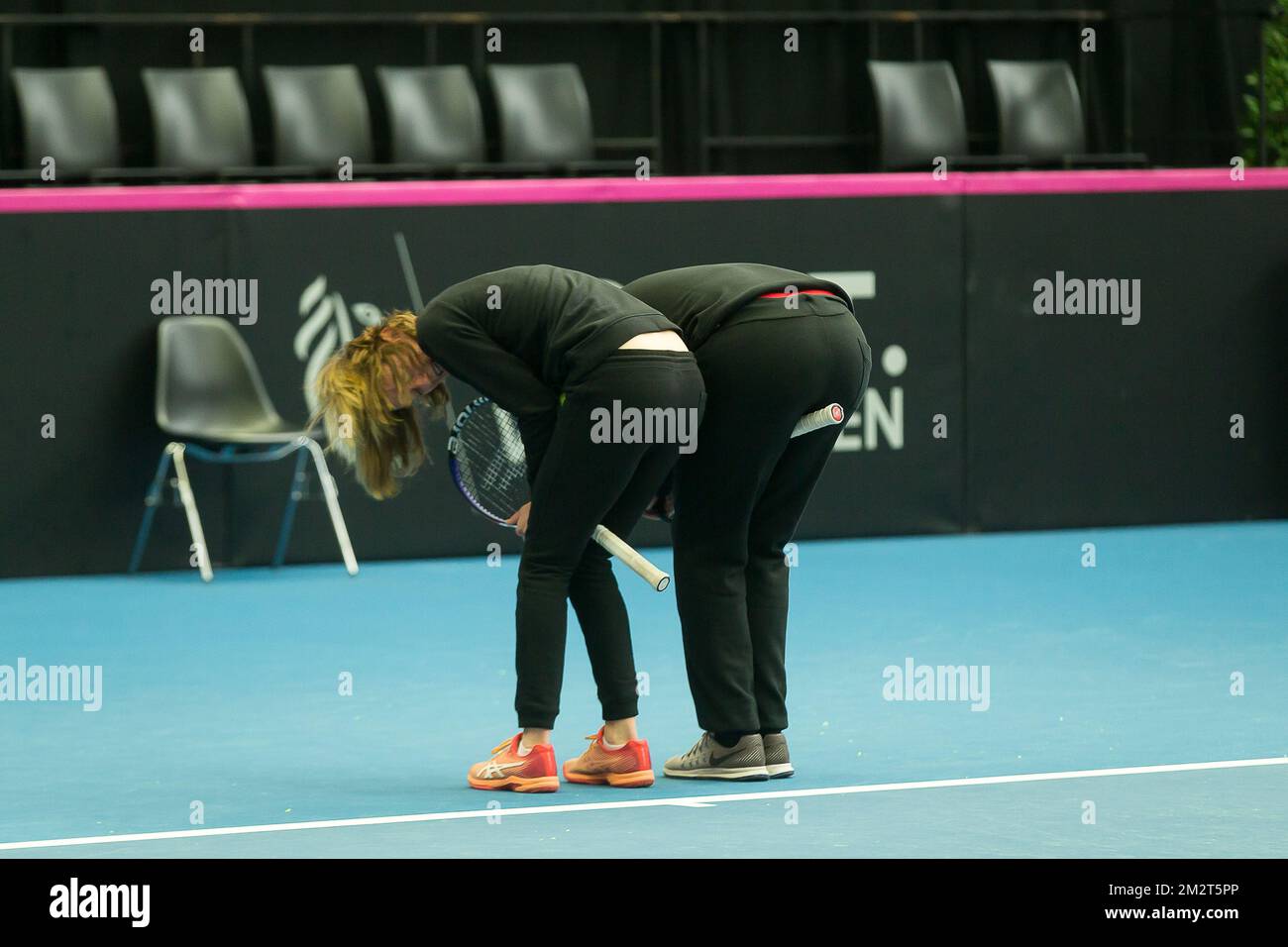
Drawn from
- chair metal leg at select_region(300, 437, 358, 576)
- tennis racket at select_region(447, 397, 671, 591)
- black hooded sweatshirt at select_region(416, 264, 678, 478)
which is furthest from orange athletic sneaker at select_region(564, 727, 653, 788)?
chair metal leg at select_region(300, 437, 358, 576)

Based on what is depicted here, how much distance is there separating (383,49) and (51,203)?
3.85 metres

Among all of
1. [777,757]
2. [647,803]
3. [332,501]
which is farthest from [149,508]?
[647,803]

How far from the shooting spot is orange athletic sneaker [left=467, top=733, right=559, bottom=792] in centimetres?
530

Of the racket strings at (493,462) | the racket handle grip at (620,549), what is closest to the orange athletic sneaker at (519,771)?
the racket handle grip at (620,549)

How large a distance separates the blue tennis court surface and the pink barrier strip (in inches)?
64.5

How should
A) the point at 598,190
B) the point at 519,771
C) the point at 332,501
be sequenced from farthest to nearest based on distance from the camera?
the point at 598,190
the point at 332,501
the point at 519,771

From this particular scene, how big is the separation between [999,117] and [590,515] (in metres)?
8.62

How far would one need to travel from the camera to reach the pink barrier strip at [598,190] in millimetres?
9383

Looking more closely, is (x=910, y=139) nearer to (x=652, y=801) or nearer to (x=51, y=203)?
(x=51, y=203)

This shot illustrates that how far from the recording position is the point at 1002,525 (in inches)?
413

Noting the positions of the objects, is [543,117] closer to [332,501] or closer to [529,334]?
[332,501]

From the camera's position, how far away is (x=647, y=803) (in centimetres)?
519

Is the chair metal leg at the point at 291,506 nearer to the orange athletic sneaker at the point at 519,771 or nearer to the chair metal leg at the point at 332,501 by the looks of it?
the chair metal leg at the point at 332,501

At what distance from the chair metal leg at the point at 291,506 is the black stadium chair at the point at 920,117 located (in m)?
4.34
